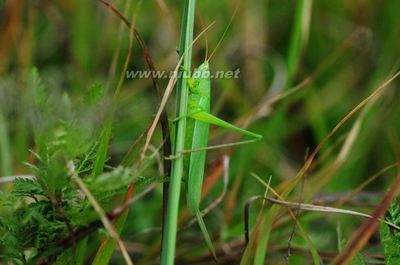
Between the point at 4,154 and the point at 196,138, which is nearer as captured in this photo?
the point at 196,138

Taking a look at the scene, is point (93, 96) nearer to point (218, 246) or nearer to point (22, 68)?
point (218, 246)

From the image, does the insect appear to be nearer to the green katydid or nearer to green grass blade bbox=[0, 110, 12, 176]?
the green katydid

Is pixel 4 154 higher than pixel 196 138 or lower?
lower

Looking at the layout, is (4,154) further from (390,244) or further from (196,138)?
(390,244)

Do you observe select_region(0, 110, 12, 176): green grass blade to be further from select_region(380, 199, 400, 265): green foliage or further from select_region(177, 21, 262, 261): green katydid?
select_region(380, 199, 400, 265): green foliage

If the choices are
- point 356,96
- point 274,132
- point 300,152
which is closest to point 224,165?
point 274,132

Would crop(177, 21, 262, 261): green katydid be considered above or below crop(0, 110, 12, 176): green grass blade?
above

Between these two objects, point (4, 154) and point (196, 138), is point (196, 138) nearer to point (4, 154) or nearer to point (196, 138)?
point (196, 138)

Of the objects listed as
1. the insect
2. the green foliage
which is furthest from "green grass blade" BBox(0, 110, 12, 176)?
the green foliage

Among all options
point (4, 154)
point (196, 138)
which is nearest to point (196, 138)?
point (196, 138)

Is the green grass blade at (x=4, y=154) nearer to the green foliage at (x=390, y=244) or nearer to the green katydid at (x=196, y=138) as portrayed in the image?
the green katydid at (x=196, y=138)

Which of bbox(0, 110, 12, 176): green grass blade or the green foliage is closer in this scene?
the green foliage
